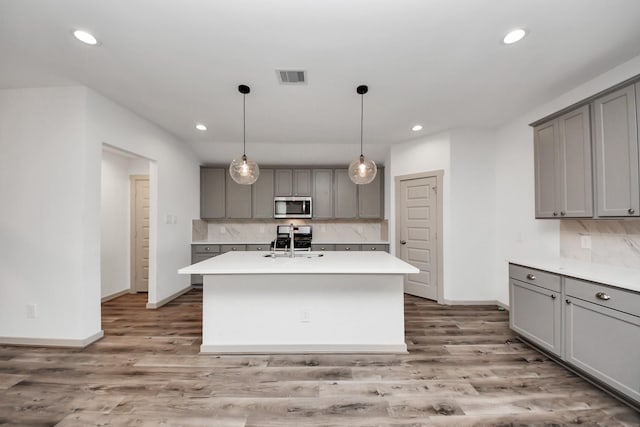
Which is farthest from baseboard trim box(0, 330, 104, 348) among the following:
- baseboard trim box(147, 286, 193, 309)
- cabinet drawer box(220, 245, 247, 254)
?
cabinet drawer box(220, 245, 247, 254)

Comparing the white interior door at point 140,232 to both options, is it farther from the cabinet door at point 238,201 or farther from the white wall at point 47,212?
the white wall at point 47,212

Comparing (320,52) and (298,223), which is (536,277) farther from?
(298,223)

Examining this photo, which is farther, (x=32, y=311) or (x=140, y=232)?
(x=140, y=232)

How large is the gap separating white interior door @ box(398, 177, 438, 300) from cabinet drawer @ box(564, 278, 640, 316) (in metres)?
2.00

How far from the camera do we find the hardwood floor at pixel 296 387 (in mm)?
1752

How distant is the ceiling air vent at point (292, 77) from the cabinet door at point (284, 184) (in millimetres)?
2912

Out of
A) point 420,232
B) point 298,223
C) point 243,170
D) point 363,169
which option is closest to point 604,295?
point 363,169

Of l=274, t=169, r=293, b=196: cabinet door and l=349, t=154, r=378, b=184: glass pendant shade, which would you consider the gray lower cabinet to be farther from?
l=274, t=169, r=293, b=196: cabinet door

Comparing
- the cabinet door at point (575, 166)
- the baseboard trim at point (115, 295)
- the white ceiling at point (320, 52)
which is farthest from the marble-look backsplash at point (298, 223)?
the cabinet door at point (575, 166)

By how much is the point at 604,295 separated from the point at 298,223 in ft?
14.7

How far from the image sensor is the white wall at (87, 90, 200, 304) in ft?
9.62

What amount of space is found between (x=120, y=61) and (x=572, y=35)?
139 inches

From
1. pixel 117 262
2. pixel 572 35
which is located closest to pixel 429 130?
pixel 572 35

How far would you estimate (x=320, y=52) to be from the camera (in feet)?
6.93
